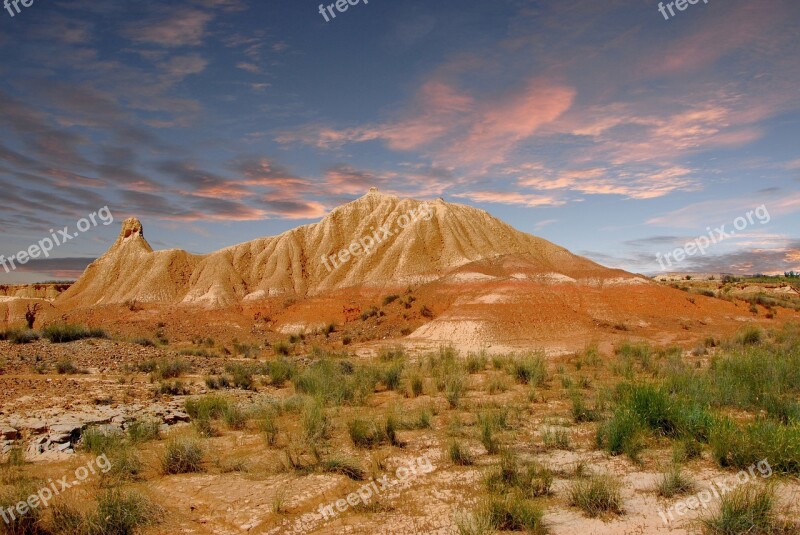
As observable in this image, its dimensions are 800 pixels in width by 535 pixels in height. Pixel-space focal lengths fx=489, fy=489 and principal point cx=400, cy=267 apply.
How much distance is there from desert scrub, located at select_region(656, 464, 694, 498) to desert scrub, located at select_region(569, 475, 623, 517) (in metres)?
0.63

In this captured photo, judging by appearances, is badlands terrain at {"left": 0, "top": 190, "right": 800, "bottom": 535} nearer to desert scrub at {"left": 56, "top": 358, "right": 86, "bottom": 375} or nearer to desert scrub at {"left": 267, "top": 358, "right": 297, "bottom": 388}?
desert scrub at {"left": 56, "top": 358, "right": 86, "bottom": 375}

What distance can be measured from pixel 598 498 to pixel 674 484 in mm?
1171

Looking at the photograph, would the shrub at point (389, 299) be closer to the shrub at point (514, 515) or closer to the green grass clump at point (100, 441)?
the green grass clump at point (100, 441)

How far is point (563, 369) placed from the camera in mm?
16188

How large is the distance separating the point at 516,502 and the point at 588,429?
4.08 metres

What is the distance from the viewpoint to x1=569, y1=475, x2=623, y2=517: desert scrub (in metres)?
5.81

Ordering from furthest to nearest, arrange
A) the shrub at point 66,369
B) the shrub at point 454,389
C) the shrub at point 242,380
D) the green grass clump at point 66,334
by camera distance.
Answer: the green grass clump at point 66,334, the shrub at point 66,369, the shrub at point 242,380, the shrub at point 454,389

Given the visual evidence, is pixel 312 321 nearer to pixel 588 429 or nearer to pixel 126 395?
pixel 126 395

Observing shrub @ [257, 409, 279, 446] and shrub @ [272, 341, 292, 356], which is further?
shrub @ [272, 341, 292, 356]

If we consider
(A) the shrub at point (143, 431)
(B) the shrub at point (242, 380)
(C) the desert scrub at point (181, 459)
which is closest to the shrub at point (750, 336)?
(B) the shrub at point (242, 380)

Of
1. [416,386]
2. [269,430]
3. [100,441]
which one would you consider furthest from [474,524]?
[416,386]

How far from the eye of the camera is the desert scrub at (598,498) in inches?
229

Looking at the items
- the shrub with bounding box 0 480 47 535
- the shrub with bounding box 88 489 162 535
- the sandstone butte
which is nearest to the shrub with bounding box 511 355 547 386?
the shrub with bounding box 88 489 162 535

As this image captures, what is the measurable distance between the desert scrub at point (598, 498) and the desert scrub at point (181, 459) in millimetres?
5600
